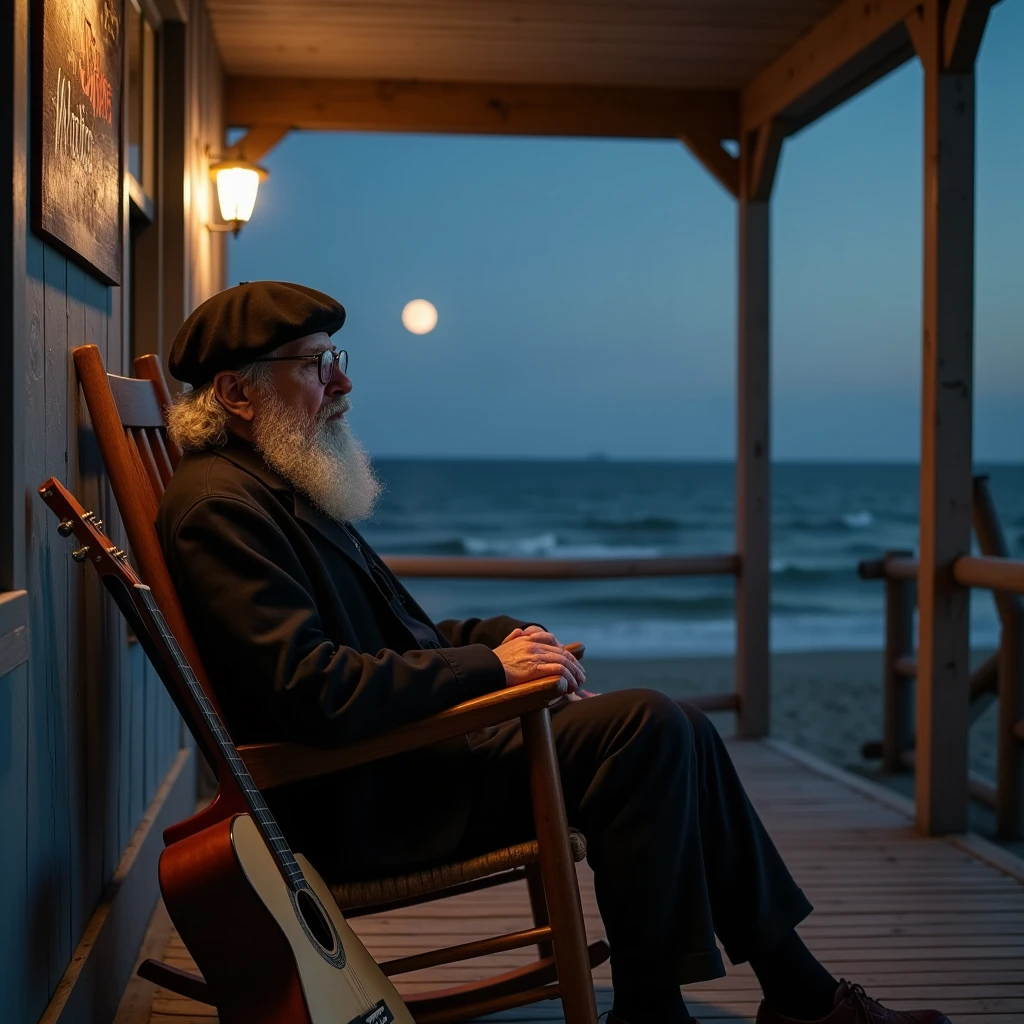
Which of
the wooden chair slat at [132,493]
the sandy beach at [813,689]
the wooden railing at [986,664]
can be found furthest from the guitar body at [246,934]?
the sandy beach at [813,689]

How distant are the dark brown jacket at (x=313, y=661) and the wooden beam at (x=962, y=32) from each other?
7.62 feet

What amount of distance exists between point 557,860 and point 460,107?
11.1 feet

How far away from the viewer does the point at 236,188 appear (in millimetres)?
3711

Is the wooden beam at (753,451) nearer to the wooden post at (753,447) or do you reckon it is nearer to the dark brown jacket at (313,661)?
the wooden post at (753,447)

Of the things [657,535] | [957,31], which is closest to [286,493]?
[957,31]

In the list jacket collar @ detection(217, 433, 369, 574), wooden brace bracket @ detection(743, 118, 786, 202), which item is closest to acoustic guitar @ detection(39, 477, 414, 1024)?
jacket collar @ detection(217, 433, 369, 574)

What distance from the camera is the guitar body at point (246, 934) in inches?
56.3

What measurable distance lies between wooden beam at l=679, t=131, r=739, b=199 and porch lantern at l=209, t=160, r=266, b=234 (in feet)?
5.84

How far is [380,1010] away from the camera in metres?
1.58

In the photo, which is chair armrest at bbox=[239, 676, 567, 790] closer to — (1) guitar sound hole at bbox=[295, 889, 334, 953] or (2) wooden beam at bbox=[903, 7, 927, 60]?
(1) guitar sound hole at bbox=[295, 889, 334, 953]

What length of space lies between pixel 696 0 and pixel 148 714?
2.64 meters

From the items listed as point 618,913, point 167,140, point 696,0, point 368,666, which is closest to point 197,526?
point 368,666

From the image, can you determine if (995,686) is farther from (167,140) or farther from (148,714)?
(167,140)

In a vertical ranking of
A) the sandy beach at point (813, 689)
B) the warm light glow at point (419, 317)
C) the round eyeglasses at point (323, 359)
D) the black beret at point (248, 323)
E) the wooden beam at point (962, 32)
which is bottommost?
the sandy beach at point (813, 689)
